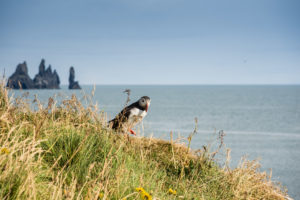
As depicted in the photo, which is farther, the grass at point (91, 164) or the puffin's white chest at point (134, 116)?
the puffin's white chest at point (134, 116)

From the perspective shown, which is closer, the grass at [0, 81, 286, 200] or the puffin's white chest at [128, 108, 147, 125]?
the grass at [0, 81, 286, 200]

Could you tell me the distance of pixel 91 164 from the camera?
2.92 metres

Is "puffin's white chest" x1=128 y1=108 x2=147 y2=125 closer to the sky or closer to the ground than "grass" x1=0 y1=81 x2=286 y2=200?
closer to the sky

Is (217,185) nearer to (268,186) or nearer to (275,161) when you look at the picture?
(268,186)

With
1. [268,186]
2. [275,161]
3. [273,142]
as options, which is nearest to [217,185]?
[268,186]

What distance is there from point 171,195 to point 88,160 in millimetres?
1345

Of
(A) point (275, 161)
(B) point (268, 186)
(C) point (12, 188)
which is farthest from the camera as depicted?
(A) point (275, 161)

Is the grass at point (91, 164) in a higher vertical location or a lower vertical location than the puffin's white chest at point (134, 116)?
lower

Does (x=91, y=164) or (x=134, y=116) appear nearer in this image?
(x=91, y=164)

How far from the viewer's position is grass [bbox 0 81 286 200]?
10.1 feet

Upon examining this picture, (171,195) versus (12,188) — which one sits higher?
(12,188)

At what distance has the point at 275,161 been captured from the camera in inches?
1604

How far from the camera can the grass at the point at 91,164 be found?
3.08 metres

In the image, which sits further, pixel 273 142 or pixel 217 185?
pixel 273 142
